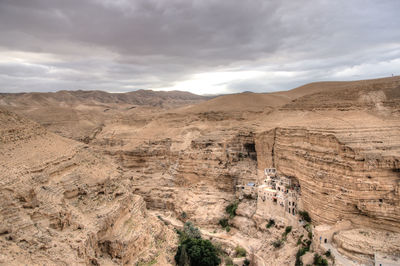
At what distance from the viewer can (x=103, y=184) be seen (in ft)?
64.6

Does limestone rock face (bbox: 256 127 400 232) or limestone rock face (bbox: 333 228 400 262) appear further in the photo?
limestone rock face (bbox: 256 127 400 232)

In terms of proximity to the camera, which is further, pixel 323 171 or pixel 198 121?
pixel 198 121

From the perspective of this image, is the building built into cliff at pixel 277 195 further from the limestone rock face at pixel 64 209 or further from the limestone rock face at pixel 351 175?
the limestone rock face at pixel 64 209

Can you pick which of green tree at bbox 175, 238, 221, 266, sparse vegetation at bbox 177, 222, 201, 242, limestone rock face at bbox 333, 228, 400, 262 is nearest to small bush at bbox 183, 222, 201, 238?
sparse vegetation at bbox 177, 222, 201, 242

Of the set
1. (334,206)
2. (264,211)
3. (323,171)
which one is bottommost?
(264,211)

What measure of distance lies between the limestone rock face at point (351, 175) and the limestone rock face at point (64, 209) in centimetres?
1158

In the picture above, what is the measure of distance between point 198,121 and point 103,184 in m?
23.2

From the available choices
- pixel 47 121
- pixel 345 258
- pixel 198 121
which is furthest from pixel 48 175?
pixel 47 121

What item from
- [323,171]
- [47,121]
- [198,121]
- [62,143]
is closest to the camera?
[62,143]

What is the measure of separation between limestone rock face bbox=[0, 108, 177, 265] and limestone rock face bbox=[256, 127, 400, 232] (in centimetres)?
1158

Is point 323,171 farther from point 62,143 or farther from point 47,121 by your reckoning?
point 47,121

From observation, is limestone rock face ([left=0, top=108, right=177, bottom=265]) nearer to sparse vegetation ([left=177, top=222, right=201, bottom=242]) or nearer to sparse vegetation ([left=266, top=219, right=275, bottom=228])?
sparse vegetation ([left=177, top=222, right=201, bottom=242])

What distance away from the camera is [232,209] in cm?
3081

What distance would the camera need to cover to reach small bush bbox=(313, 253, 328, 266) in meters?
19.0
